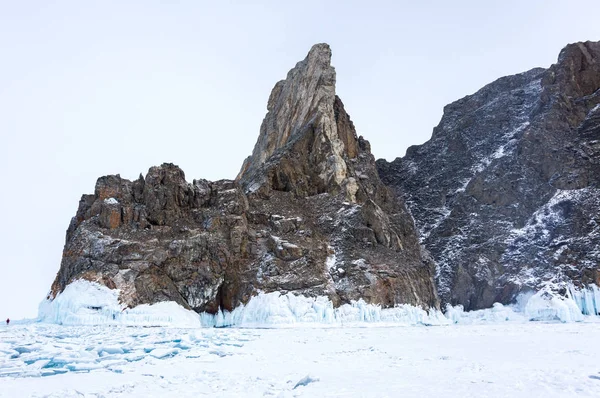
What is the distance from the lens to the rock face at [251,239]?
56094 millimetres

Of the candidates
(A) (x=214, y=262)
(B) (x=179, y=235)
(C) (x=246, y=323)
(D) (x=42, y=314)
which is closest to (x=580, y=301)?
(C) (x=246, y=323)

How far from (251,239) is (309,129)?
96.3 ft

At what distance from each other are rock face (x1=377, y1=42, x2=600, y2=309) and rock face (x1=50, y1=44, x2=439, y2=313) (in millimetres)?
9264

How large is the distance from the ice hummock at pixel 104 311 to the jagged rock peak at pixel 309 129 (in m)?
29.0

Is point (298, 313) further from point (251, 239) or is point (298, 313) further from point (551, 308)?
point (551, 308)

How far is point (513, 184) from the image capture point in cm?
8756

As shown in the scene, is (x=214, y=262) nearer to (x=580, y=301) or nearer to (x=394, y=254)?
(x=394, y=254)

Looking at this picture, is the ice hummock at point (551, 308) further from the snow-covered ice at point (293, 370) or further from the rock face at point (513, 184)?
the snow-covered ice at point (293, 370)

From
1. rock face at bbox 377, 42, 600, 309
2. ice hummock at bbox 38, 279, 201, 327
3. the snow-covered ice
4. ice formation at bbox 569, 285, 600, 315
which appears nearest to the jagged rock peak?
rock face at bbox 377, 42, 600, 309

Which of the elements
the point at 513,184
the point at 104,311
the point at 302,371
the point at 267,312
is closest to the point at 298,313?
the point at 267,312

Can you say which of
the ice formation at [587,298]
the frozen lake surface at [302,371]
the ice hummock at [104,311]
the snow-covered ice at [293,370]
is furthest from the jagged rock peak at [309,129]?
the frozen lake surface at [302,371]

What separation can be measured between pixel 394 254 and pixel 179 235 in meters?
30.7

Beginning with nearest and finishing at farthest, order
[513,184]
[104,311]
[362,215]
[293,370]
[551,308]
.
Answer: [293,370] → [104,311] → [551,308] → [362,215] → [513,184]

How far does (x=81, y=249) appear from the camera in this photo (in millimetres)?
56969
